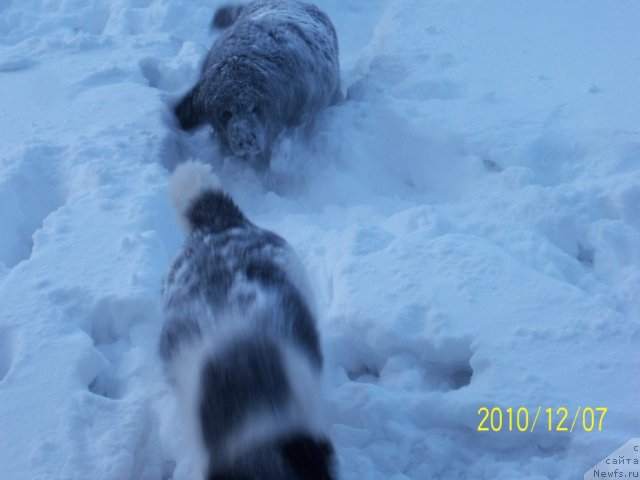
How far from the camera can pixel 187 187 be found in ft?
7.81

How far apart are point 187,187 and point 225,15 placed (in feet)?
10.3

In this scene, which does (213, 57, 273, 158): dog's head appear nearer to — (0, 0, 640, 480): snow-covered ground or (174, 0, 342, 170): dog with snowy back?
(174, 0, 342, 170): dog with snowy back

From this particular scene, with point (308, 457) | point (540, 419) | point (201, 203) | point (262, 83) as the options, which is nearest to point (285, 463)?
point (308, 457)

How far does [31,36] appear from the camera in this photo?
4.84m

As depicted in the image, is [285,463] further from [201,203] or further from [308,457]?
[201,203]

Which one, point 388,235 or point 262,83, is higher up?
point 262,83

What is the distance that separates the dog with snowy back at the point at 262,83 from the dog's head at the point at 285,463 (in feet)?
7.51

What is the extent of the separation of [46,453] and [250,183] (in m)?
1.92

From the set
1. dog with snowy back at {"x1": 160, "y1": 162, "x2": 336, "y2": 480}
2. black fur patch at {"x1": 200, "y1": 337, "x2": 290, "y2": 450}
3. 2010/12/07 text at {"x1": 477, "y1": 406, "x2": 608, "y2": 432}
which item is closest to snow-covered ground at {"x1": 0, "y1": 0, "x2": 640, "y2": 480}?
2010/12/07 text at {"x1": 477, "y1": 406, "x2": 608, "y2": 432}

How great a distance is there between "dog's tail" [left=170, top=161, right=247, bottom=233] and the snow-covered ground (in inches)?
19.1

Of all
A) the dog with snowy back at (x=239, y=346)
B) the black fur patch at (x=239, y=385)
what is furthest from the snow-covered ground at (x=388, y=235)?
the black fur patch at (x=239, y=385)

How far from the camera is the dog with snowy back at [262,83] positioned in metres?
3.57

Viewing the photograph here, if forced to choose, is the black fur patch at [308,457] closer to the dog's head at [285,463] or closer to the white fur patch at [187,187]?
the dog's head at [285,463]

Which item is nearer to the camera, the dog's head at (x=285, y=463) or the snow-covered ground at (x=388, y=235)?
the dog's head at (x=285, y=463)
